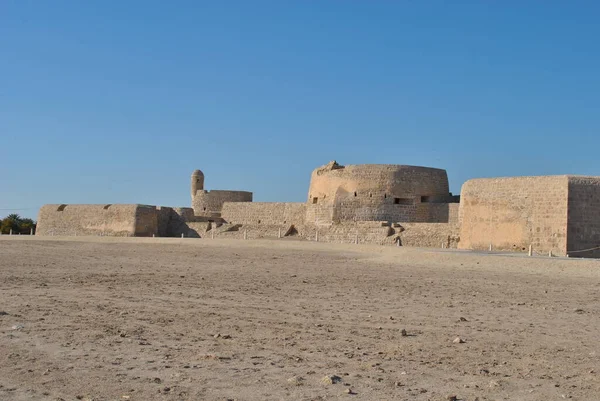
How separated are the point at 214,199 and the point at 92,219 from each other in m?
6.71

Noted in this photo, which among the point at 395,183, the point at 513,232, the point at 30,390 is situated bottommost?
the point at 30,390

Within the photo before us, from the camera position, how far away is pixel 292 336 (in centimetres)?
600

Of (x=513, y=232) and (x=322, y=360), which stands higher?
(x=513, y=232)

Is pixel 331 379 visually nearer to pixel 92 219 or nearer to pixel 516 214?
pixel 516 214

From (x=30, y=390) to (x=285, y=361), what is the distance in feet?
5.74

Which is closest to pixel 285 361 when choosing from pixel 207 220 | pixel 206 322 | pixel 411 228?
pixel 206 322

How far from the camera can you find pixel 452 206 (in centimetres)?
2548

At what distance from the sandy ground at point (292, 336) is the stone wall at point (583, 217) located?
252 inches

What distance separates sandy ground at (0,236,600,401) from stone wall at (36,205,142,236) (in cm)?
2058

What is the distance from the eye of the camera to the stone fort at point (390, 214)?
17781mm

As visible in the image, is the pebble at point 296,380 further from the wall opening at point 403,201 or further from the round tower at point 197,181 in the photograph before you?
the round tower at point 197,181

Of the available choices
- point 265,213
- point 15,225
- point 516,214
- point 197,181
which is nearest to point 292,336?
point 516,214

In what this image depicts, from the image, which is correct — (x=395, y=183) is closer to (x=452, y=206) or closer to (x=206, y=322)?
(x=452, y=206)

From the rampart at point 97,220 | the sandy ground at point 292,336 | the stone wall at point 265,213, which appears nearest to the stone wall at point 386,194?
the stone wall at point 265,213
